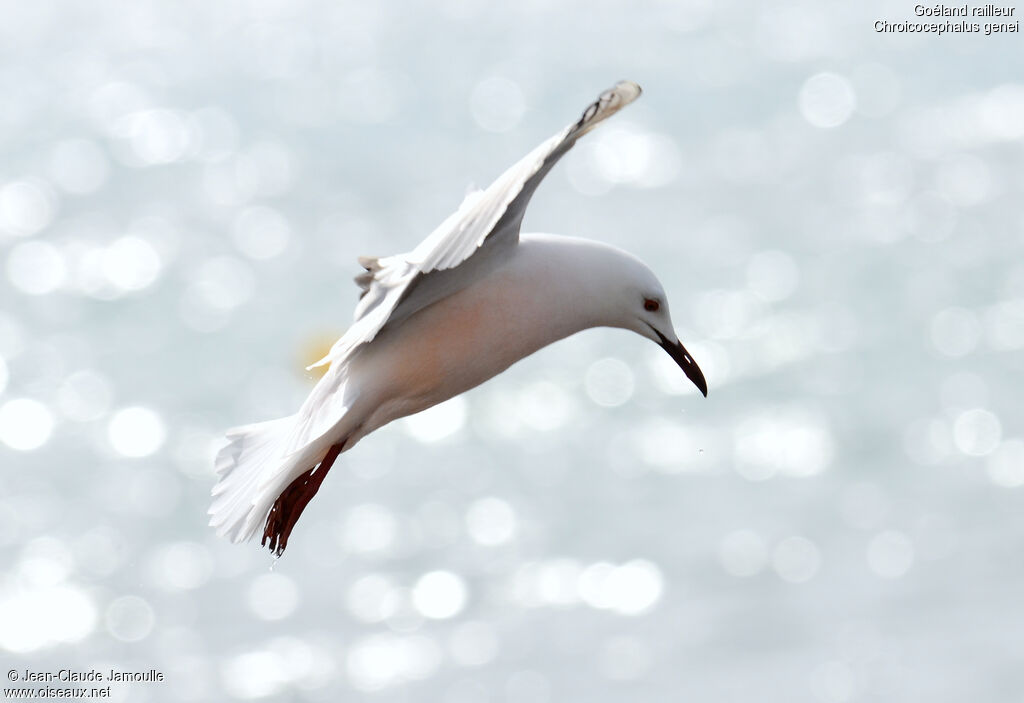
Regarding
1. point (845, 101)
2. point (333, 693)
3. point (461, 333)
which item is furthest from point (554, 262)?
point (845, 101)

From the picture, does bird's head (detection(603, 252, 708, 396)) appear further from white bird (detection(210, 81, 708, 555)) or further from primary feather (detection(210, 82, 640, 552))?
primary feather (detection(210, 82, 640, 552))

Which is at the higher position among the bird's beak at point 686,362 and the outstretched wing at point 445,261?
the outstretched wing at point 445,261

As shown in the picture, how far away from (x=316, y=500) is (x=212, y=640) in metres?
1.55

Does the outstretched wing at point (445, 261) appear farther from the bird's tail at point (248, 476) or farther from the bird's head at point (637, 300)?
the bird's head at point (637, 300)

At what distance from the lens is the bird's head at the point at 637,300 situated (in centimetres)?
371

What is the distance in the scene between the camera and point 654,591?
12031 millimetres

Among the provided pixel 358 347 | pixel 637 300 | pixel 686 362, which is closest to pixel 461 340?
pixel 358 347

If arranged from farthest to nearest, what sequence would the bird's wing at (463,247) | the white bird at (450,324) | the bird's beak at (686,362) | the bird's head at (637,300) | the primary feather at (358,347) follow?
the bird's beak at (686,362) → the bird's head at (637,300) → the white bird at (450,324) → the primary feather at (358,347) → the bird's wing at (463,247)

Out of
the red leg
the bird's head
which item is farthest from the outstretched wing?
the bird's head

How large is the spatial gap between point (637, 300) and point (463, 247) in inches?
28.5

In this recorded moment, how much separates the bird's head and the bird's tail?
33.8 inches

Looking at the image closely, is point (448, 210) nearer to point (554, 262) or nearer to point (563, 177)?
point (563, 177)

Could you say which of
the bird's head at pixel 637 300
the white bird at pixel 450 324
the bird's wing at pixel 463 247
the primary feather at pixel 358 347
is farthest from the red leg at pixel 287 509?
the bird's head at pixel 637 300

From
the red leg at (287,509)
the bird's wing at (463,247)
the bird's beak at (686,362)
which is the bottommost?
Answer: the red leg at (287,509)
